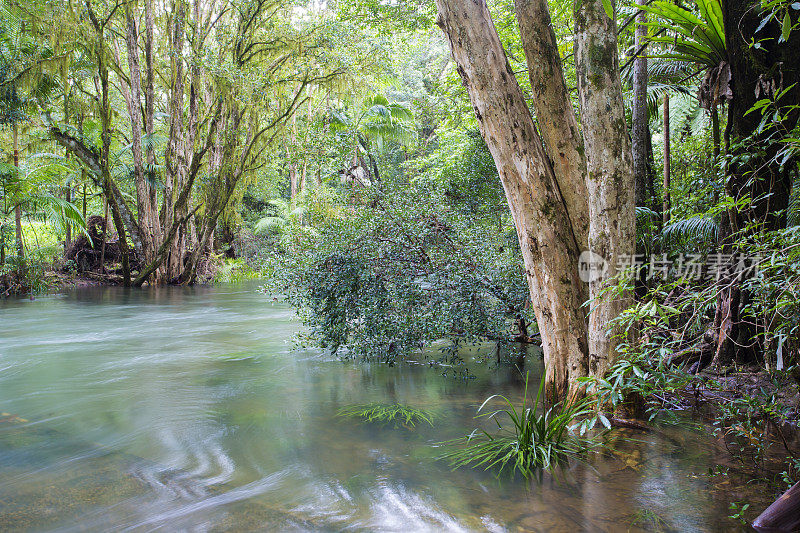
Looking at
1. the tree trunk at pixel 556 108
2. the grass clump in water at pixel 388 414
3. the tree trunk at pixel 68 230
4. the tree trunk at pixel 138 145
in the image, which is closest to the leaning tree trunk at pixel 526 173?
the tree trunk at pixel 556 108

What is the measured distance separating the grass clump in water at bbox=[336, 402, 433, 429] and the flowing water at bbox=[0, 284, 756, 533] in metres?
0.15

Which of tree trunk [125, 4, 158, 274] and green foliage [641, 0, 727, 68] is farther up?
tree trunk [125, 4, 158, 274]

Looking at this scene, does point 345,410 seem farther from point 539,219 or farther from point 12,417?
point 12,417

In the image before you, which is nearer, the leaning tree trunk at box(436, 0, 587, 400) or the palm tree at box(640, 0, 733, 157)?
the palm tree at box(640, 0, 733, 157)

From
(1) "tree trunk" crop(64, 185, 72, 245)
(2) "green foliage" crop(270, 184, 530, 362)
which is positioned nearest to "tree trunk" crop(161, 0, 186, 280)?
(1) "tree trunk" crop(64, 185, 72, 245)

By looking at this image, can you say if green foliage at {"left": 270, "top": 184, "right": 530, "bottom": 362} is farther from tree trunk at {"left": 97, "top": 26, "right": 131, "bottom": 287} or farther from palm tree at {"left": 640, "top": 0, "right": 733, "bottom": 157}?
tree trunk at {"left": 97, "top": 26, "right": 131, "bottom": 287}

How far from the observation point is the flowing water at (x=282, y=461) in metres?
3.03

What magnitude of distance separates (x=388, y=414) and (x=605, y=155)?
115 inches

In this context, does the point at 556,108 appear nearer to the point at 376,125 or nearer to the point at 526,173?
the point at 526,173

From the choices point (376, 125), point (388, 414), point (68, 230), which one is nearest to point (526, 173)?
point (388, 414)

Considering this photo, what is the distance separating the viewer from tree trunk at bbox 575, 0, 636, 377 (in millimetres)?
3842

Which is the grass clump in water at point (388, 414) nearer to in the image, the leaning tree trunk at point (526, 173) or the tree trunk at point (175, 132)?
the leaning tree trunk at point (526, 173)

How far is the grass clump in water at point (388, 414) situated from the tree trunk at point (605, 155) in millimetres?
1684

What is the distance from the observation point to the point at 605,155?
152 inches
